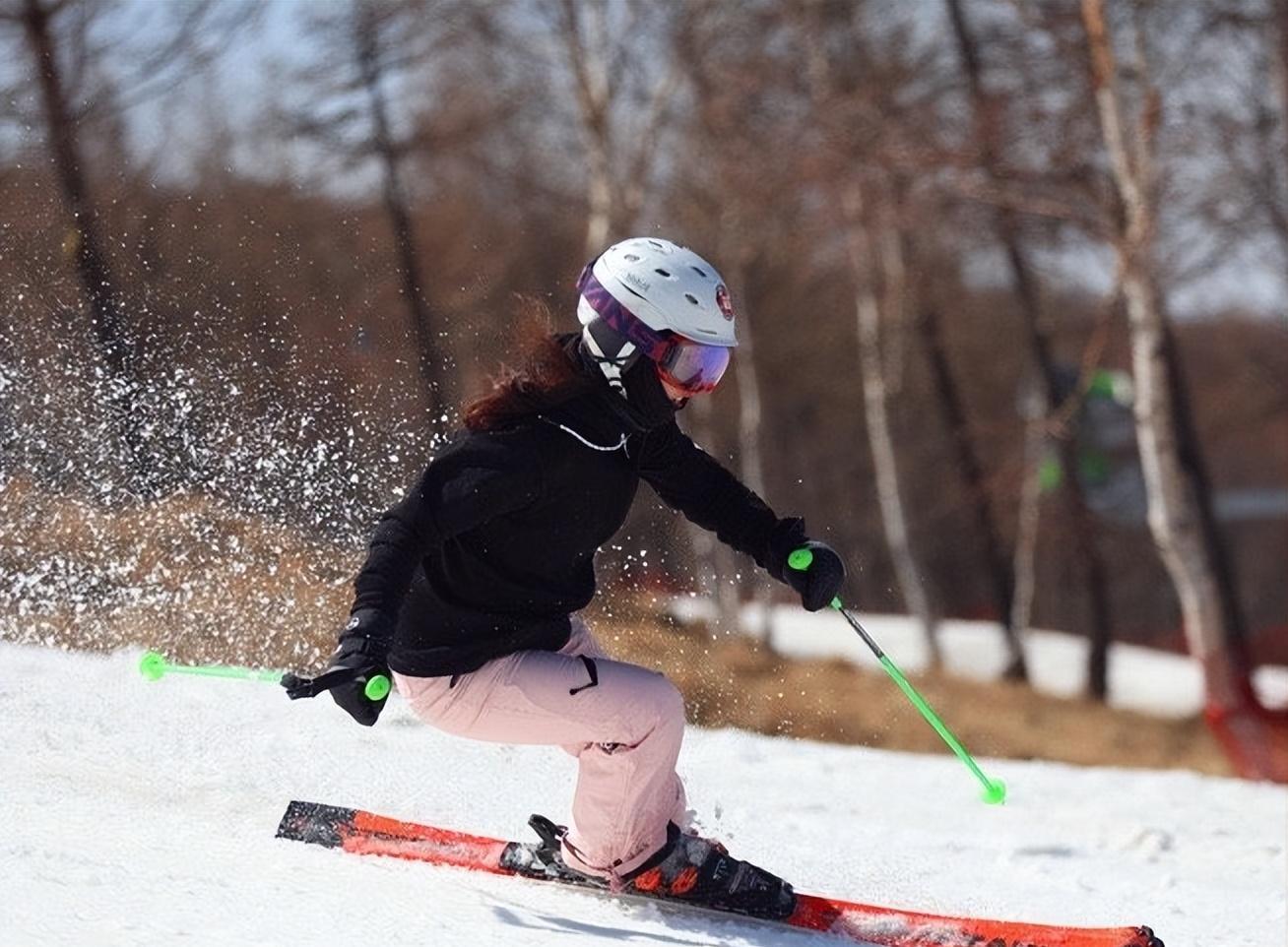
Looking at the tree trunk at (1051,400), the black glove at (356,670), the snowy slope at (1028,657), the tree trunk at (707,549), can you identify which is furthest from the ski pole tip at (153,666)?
the snowy slope at (1028,657)

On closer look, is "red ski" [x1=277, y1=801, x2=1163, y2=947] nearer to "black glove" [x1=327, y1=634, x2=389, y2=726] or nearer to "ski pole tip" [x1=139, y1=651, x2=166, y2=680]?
"ski pole tip" [x1=139, y1=651, x2=166, y2=680]

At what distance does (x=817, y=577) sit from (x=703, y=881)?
0.88m

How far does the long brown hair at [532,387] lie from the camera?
398 cm

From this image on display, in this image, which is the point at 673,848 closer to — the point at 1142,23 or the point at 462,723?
the point at 462,723

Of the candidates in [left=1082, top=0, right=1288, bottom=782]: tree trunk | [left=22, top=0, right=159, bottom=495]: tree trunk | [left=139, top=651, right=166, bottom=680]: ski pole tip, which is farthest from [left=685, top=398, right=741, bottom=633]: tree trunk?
[left=139, top=651, right=166, bottom=680]: ski pole tip

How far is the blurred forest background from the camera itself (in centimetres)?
631

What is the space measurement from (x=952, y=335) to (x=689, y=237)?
50.7 feet

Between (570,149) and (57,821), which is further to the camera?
(570,149)

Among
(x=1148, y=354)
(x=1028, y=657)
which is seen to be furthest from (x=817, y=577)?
(x=1028, y=657)

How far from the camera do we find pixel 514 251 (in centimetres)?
2114

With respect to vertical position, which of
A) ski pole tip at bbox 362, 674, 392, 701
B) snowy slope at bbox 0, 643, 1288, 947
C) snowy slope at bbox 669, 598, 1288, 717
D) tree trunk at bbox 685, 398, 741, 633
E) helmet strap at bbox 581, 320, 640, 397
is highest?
helmet strap at bbox 581, 320, 640, 397

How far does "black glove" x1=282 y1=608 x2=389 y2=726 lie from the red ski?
2.98ft

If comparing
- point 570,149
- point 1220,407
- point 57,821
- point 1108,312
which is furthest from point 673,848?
point 1220,407

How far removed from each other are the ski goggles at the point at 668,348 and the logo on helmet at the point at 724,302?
0.09 meters
